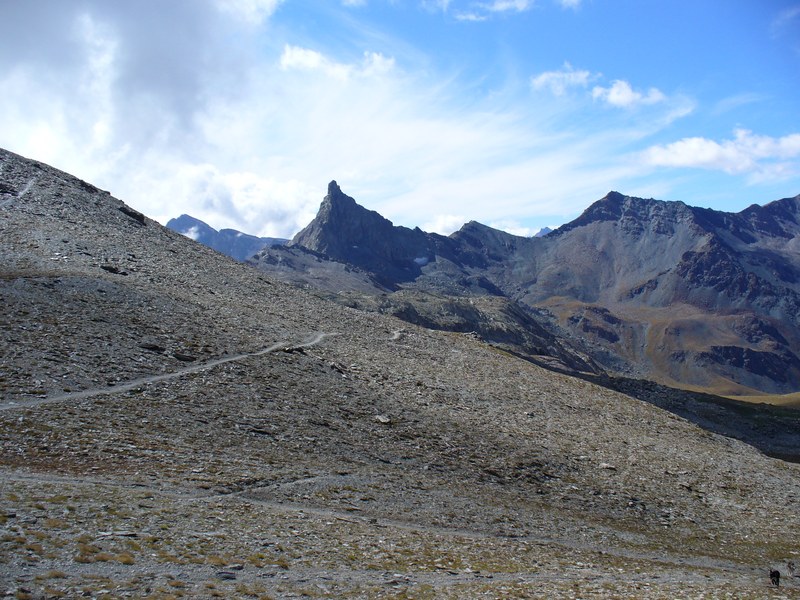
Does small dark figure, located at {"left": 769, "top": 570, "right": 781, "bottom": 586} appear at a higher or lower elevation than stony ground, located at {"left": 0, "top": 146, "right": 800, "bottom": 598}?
lower

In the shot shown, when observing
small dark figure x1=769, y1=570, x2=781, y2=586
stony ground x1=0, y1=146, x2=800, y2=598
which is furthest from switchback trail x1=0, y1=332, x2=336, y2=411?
small dark figure x1=769, y1=570, x2=781, y2=586

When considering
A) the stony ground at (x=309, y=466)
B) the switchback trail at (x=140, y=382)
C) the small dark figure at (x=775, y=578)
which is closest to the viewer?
the stony ground at (x=309, y=466)

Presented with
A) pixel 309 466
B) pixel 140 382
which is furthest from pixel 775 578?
pixel 140 382

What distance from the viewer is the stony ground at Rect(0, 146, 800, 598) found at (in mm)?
20500

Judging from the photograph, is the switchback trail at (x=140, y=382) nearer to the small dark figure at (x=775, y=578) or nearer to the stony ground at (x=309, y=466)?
the stony ground at (x=309, y=466)

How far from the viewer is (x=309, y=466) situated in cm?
3203

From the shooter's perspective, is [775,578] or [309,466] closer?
[775,578]

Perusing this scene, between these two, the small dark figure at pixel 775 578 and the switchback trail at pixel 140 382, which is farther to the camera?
the switchback trail at pixel 140 382

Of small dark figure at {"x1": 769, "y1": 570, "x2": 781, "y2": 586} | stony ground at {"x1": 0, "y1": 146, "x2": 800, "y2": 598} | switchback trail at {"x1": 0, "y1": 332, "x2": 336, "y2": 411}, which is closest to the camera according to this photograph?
stony ground at {"x1": 0, "y1": 146, "x2": 800, "y2": 598}

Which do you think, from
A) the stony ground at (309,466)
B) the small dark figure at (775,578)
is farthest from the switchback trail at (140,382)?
the small dark figure at (775,578)

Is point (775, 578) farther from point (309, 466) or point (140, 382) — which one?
point (140, 382)

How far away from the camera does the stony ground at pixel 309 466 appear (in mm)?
20500

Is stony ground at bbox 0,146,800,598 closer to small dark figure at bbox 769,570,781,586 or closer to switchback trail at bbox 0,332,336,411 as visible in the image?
switchback trail at bbox 0,332,336,411

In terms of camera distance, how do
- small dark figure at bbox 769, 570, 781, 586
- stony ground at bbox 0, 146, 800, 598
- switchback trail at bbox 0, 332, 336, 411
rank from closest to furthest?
1. stony ground at bbox 0, 146, 800, 598
2. small dark figure at bbox 769, 570, 781, 586
3. switchback trail at bbox 0, 332, 336, 411
